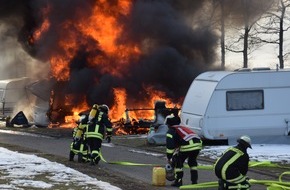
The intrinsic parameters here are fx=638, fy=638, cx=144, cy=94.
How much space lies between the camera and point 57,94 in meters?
33.1

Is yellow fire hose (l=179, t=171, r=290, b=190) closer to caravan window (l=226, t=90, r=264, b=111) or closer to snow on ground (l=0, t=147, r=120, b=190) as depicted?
snow on ground (l=0, t=147, r=120, b=190)

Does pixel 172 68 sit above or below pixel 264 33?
below

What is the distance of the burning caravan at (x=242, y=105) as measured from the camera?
20.0 metres

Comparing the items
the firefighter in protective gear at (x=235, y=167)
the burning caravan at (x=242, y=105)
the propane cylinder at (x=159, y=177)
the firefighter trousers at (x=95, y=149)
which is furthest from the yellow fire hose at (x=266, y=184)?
the burning caravan at (x=242, y=105)

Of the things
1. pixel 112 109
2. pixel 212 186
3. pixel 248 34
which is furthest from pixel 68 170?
pixel 248 34

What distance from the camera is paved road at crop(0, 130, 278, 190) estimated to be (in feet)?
47.1

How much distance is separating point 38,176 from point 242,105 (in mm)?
8773

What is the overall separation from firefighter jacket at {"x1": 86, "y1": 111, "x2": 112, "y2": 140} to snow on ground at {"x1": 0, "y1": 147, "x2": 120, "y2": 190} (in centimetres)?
117

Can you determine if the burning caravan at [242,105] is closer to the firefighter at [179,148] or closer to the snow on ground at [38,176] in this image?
the snow on ground at [38,176]

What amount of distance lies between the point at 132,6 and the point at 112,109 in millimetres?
5770

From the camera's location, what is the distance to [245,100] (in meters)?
20.4

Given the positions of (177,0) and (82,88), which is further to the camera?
(177,0)

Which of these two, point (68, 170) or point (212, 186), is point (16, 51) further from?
point (212, 186)

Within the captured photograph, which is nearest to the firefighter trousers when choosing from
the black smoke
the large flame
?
the black smoke
